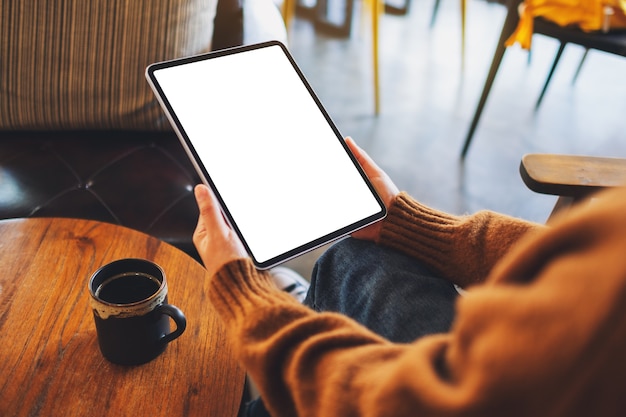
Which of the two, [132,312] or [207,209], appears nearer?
[132,312]

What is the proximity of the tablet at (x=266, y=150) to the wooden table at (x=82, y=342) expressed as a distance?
0.43 feet

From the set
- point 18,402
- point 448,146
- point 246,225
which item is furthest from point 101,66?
point 448,146

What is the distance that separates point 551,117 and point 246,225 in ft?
6.48

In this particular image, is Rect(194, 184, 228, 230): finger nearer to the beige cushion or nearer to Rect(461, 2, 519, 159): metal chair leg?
the beige cushion

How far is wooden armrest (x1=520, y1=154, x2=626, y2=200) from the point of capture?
796mm

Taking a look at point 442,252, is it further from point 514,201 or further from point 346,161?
point 514,201

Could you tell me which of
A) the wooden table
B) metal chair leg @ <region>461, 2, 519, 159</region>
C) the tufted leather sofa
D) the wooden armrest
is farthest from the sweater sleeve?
metal chair leg @ <region>461, 2, 519, 159</region>

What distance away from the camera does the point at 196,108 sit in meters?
0.69

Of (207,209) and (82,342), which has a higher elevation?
(207,209)

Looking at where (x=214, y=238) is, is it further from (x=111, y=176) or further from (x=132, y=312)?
(x=111, y=176)

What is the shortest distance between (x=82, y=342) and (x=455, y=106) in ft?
6.54

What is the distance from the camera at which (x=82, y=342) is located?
603 mm

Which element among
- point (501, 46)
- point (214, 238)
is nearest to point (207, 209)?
point (214, 238)

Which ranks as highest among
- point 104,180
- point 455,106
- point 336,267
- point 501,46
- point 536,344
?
point 536,344
